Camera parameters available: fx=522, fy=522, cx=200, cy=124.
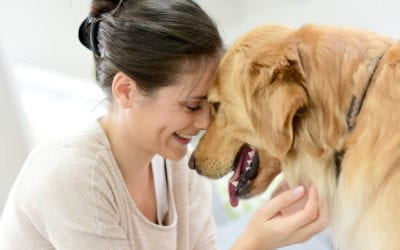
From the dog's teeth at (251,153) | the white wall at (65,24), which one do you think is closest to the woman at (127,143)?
the dog's teeth at (251,153)

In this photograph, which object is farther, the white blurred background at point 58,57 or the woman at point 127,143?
the white blurred background at point 58,57

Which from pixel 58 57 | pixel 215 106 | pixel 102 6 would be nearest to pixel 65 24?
pixel 58 57

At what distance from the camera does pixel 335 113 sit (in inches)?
36.8

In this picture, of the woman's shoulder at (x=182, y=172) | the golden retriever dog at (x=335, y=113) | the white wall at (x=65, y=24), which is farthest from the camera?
the white wall at (x=65, y=24)

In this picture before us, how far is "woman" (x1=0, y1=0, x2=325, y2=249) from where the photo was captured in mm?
1164

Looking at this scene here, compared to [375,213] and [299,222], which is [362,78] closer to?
[375,213]

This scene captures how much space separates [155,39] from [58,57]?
1.50m

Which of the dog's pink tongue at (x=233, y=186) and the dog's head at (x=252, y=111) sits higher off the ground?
the dog's head at (x=252, y=111)

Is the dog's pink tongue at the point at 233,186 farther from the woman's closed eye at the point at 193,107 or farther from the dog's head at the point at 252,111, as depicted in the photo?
the woman's closed eye at the point at 193,107

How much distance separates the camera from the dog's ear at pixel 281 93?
3.07 ft

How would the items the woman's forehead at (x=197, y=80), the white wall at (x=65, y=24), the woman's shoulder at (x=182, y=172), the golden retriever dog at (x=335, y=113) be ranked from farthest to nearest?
the white wall at (x=65, y=24) < the woman's shoulder at (x=182, y=172) < the woman's forehead at (x=197, y=80) < the golden retriever dog at (x=335, y=113)

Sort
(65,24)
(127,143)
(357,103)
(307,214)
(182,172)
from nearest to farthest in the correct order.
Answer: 1. (357,103)
2. (307,214)
3. (127,143)
4. (182,172)
5. (65,24)

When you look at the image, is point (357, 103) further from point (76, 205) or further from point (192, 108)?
point (76, 205)

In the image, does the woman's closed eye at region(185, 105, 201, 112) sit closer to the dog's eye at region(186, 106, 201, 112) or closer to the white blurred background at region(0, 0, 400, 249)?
the dog's eye at region(186, 106, 201, 112)
